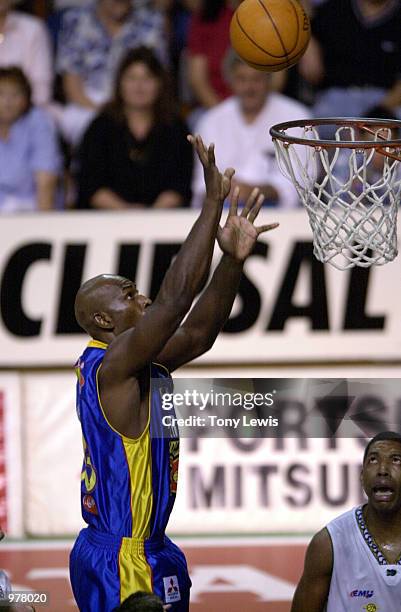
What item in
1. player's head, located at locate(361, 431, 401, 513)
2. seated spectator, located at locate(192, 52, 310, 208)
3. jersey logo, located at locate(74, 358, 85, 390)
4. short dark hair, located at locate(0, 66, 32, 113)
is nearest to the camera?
player's head, located at locate(361, 431, 401, 513)

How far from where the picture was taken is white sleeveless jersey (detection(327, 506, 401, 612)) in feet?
13.3

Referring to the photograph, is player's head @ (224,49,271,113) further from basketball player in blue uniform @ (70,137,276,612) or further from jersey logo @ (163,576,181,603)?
jersey logo @ (163,576,181,603)

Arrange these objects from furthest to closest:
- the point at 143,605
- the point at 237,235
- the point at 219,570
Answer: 1. the point at 219,570
2. the point at 237,235
3. the point at 143,605

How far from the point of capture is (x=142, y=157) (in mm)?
7852

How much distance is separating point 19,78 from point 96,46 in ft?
1.96

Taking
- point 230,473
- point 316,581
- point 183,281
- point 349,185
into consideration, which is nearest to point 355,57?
point 230,473

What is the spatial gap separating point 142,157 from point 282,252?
1187 millimetres

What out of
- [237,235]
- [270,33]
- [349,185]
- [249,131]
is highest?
[270,33]

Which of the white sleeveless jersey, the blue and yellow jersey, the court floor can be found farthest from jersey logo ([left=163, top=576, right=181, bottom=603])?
the court floor

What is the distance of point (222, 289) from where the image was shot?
171 inches

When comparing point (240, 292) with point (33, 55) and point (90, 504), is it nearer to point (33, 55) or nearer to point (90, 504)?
point (33, 55)

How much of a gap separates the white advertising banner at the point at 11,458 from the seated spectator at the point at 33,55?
209cm

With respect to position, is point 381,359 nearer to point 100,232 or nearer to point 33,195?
point 100,232

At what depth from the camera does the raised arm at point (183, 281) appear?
379cm
